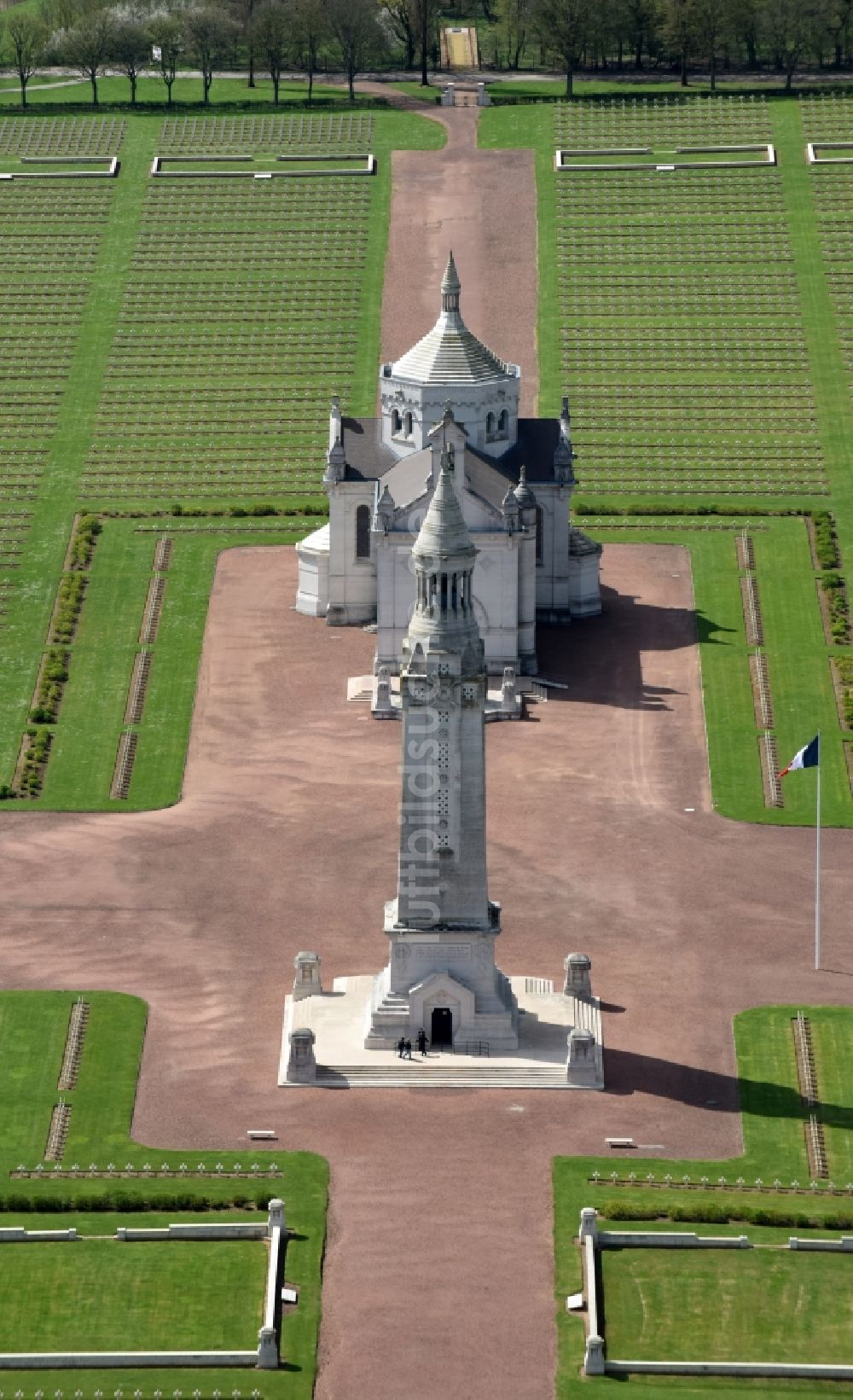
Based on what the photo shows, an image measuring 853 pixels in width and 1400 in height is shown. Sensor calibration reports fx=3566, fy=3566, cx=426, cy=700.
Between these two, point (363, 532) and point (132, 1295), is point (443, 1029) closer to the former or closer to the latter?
point (132, 1295)

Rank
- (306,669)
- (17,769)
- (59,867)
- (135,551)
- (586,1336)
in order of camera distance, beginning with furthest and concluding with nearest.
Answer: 1. (135,551)
2. (306,669)
3. (17,769)
4. (59,867)
5. (586,1336)

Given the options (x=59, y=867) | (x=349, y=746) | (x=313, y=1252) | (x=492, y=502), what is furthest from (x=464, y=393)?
(x=313, y=1252)

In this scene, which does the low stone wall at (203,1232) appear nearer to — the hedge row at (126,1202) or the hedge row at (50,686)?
the hedge row at (126,1202)

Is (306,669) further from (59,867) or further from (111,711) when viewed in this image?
(59,867)

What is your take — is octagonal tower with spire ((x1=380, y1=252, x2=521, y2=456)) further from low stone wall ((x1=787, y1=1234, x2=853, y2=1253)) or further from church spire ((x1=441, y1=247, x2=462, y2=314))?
low stone wall ((x1=787, y1=1234, x2=853, y2=1253))

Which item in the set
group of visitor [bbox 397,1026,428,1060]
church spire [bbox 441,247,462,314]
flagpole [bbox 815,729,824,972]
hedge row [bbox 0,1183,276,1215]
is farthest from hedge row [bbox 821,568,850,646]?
hedge row [bbox 0,1183,276,1215]

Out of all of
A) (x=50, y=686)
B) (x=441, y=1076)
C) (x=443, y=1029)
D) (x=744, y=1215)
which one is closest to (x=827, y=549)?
(x=50, y=686)

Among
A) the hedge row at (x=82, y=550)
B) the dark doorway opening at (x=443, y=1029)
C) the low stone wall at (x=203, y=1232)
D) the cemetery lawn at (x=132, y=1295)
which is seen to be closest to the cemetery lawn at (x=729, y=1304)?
the low stone wall at (x=203, y=1232)
